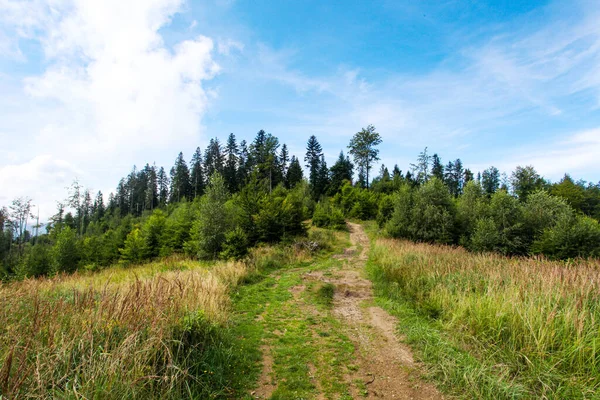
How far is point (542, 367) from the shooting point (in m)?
3.67

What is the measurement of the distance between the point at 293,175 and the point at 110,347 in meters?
52.8

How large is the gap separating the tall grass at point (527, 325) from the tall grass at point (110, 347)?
383cm

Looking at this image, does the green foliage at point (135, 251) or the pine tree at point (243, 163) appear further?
the pine tree at point (243, 163)

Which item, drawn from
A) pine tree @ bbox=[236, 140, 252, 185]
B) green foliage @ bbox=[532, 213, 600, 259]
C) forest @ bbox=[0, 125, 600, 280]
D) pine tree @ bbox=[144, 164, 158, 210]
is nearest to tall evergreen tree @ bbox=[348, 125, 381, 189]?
forest @ bbox=[0, 125, 600, 280]

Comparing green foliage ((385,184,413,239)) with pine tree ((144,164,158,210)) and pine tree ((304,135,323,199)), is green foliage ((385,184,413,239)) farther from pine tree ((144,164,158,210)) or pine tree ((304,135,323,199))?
pine tree ((144,164,158,210))

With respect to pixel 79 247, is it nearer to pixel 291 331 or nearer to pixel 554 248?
pixel 291 331

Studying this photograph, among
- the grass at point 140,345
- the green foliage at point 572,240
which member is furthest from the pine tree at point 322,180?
the grass at point 140,345

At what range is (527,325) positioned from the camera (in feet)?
14.1

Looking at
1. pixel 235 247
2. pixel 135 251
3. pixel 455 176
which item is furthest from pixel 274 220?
pixel 455 176

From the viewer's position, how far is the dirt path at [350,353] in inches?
149

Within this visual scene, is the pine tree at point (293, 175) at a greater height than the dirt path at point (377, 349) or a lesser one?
greater

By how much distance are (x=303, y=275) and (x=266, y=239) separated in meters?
7.86

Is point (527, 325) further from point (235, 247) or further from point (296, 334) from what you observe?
point (235, 247)

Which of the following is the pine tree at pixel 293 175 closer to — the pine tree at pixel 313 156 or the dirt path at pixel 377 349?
the pine tree at pixel 313 156
